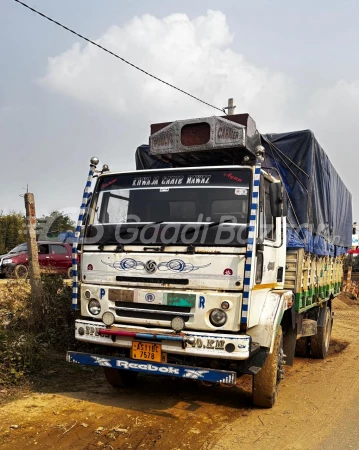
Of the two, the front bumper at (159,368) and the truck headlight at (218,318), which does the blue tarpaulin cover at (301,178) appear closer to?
the truck headlight at (218,318)

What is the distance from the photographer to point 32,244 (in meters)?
7.70

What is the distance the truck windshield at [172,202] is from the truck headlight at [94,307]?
706 millimetres

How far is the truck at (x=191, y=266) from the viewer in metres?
4.63

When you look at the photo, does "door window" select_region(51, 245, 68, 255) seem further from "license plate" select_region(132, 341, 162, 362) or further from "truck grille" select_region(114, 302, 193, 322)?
"license plate" select_region(132, 341, 162, 362)

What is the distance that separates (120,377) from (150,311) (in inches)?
58.0

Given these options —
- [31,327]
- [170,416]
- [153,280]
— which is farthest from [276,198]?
[31,327]

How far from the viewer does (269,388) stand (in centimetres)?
517

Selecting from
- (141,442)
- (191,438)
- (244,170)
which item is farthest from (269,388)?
(244,170)

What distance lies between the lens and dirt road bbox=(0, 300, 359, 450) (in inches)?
169

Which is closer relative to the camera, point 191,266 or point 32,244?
point 191,266

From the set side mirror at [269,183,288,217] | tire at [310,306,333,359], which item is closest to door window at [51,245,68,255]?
tire at [310,306,333,359]

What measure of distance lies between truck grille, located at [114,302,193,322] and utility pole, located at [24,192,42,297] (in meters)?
3.04

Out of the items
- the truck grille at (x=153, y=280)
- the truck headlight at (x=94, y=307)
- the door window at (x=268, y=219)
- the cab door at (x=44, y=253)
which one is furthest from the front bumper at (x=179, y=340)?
the cab door at (x=44, y=253)

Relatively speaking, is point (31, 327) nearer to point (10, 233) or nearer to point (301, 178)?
point (301, 178)
